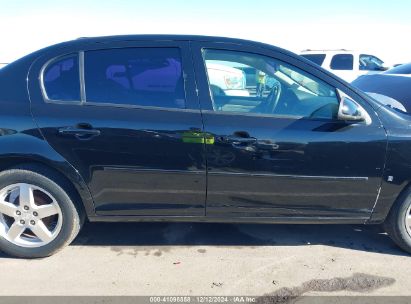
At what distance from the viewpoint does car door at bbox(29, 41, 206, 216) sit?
8.60 feet

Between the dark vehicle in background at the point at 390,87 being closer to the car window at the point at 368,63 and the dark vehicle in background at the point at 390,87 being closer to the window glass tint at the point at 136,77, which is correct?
the window glass tint at the point at 136,77

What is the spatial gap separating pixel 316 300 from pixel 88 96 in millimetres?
2099

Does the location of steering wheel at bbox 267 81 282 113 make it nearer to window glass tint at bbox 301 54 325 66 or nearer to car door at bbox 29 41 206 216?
car door at bbox 29 41 206 216

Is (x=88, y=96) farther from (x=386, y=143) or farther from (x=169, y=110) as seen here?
(x=386, y=143)

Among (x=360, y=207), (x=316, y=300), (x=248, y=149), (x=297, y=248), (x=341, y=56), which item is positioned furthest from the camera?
(x=341, y=56)

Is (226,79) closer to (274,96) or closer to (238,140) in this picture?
(274,96)

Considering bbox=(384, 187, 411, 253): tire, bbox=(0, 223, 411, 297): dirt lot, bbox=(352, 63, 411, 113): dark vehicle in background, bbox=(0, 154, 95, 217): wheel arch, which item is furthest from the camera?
bbox=(352, 63, 411, 113): dark vehicle in background

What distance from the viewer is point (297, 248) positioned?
10.0 ft

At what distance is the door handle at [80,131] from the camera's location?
103 inches

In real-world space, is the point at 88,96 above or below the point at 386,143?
above

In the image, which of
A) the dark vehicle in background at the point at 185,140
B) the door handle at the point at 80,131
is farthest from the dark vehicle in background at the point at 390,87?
the door handle at the point at 80,131

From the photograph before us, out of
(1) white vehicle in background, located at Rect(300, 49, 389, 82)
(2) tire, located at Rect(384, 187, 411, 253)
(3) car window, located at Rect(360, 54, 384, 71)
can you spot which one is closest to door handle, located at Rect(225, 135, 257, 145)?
(2) tire, located at Rect(384, 187, 411, 253)

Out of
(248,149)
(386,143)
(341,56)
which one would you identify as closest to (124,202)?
(248,149)

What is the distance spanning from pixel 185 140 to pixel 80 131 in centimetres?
74
